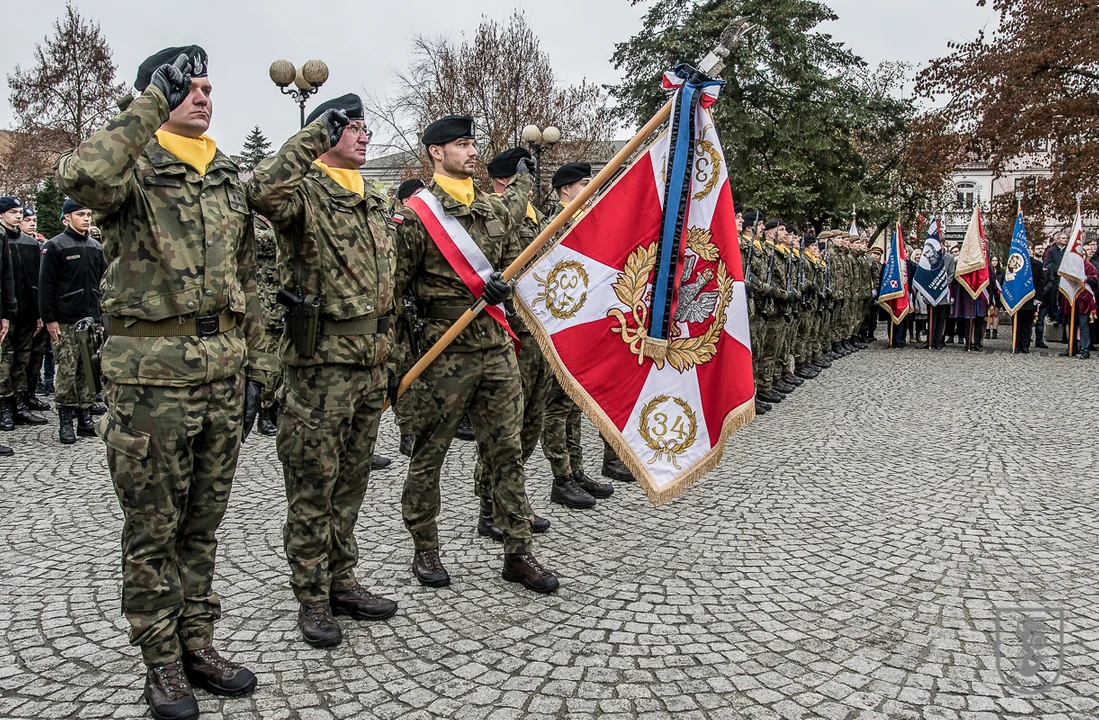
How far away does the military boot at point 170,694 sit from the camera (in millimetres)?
2904

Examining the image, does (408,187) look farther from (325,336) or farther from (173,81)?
(173,81)

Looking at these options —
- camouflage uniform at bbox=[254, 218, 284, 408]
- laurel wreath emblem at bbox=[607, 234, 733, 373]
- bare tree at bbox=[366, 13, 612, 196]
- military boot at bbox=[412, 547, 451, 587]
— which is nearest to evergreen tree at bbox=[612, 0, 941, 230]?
bare tree at bbox=[366, 13, 612, 196]

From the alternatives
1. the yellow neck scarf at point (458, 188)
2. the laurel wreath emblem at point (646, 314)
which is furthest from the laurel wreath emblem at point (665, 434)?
the yellow neck scarf at point (458, 188)

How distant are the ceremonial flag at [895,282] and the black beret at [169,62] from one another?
1531cm

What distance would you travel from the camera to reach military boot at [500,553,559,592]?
13.5 ft

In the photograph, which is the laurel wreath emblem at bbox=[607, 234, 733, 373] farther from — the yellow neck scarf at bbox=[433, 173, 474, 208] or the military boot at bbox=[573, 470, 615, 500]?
the military boot at bbox=[573, 470, 615, 500]

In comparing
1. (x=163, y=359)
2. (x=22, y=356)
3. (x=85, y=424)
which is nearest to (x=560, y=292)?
(x=163, y=359)

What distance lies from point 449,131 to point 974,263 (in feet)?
47.7

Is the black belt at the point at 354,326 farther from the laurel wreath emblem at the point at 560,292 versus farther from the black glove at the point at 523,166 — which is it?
the black glove at the point at 523,166

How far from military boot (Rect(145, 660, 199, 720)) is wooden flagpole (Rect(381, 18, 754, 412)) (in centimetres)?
137

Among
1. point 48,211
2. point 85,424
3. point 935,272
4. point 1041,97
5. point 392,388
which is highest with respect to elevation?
point 1041,97

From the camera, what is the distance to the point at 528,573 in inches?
164

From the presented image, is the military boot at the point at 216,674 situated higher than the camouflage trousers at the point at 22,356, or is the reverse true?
the camouflage trousers at the point at 22,356

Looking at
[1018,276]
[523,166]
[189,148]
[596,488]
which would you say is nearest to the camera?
[189,148]
